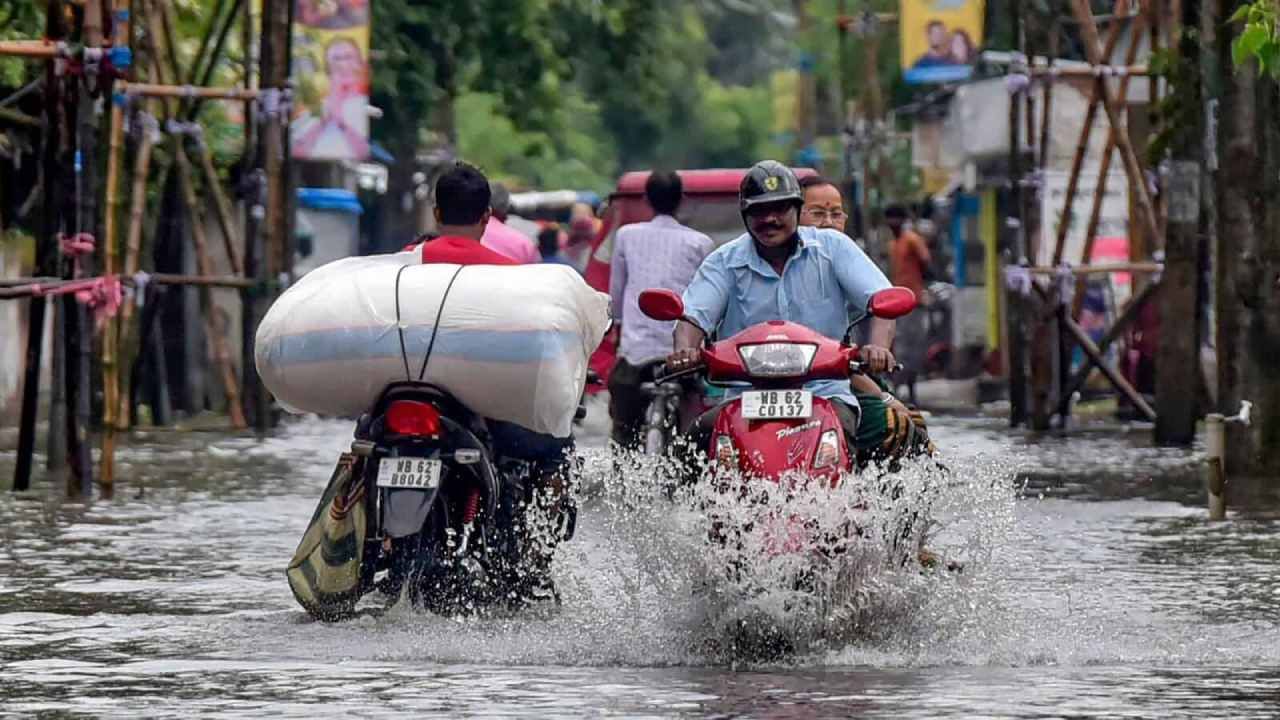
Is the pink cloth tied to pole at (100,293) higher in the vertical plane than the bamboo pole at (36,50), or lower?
lower

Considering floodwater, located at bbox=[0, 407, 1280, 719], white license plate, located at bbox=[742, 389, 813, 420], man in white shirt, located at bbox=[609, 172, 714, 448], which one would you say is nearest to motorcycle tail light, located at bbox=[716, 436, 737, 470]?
white license plate, located at bbox=[742, 389, 813, 420]

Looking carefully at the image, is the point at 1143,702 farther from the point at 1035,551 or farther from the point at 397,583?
the point at 1035,551

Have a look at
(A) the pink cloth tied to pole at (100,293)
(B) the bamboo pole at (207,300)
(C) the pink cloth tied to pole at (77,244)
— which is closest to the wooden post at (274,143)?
(B) the bamboo pole at (207,300)

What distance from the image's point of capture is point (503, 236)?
58.7 ft

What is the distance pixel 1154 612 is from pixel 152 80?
47.0 feet

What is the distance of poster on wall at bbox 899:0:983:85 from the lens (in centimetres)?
4066

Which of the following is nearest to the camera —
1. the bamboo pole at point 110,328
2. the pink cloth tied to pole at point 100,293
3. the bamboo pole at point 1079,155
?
the pink cloth tied to pole at point 100,293

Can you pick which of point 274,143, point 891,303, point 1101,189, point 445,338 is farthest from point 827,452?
point 1101,189

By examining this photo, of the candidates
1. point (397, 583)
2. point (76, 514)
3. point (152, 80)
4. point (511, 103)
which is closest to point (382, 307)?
point (397, 583)

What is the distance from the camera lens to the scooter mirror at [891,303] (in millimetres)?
10445

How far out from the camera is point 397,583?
440 inches

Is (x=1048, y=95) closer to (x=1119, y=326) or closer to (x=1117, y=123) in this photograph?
(x=1117, y=123)

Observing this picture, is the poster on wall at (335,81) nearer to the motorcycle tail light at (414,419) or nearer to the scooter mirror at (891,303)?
the motorcycle tail light at (414,419)

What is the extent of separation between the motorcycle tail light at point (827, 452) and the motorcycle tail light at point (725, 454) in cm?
24
